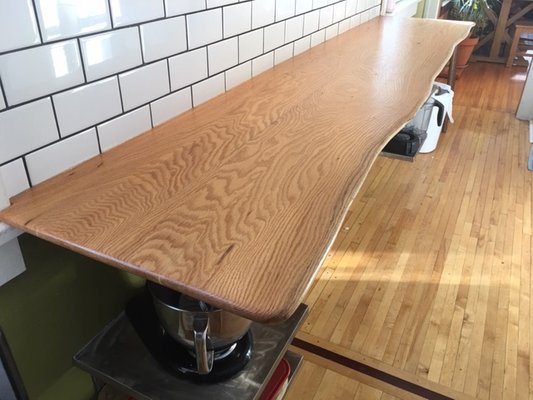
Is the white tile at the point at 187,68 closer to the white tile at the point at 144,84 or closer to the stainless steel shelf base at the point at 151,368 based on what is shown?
the white tile at the point at 144,84

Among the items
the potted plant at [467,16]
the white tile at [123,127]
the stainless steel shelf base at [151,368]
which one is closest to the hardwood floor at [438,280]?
the stainless steel shelf base at [151,368]

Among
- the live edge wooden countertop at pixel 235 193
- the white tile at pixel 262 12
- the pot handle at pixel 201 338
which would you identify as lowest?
the pot handle at pixel 201 338

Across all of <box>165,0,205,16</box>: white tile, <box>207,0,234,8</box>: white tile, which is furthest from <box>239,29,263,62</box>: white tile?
<box>165,0,205,16</box>: white tile

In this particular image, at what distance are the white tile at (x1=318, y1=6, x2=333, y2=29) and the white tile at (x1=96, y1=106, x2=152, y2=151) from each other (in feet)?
3.53

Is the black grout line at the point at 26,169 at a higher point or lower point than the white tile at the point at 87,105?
lower

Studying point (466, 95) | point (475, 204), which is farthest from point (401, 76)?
point (466, 95)

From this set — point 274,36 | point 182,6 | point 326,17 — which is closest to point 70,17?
point 182,6

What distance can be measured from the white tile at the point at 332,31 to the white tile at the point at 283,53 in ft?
1.21

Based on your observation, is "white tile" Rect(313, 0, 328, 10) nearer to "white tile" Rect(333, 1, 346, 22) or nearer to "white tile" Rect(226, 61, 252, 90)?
"white tile" Rect(333, 1, 346, 22)

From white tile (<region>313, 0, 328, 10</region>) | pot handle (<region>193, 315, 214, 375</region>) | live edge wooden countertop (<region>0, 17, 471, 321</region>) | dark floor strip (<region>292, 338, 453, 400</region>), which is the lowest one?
dark floor strip (<region>292, 338, 453, 400</region>)

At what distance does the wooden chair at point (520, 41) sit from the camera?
4.67 m

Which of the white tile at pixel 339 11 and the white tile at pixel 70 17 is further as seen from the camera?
the white tile at pixel 339 11

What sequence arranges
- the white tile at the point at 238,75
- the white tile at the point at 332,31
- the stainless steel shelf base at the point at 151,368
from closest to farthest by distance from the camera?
the stainless steel shelf base at the point at 151,368 → the white tile at the point at 238,75 → the white tile at the point at 332,31

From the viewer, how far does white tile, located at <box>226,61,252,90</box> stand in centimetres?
132
